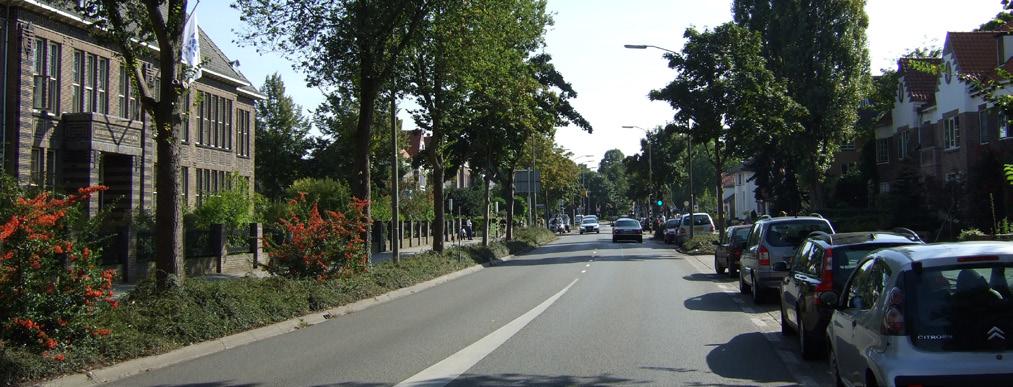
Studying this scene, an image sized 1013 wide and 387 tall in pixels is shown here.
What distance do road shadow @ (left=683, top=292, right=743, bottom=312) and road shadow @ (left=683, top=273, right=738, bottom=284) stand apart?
4118 mm

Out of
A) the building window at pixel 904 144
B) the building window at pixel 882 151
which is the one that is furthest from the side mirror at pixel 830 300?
the building window at pixel 882 151

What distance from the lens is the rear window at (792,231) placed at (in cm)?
1616

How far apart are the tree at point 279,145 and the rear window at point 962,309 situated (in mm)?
64018

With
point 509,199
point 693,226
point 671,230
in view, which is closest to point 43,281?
point 693,226

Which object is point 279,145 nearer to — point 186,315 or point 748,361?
point 186,315

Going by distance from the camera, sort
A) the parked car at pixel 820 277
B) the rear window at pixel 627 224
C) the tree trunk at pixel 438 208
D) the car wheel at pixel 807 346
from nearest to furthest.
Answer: the parked car at pixel 820 277
the car wheel at pixel 807 346
the tree trunk at pixel 438 208
the rear window at pixel 627 224

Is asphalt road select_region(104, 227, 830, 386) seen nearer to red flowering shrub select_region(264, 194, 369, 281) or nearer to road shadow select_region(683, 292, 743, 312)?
road shadow select_region(683, 292, 743, 312)

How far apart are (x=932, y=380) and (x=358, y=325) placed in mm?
9900

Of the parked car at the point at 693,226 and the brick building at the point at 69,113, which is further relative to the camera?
the parked car at the point at 693,226

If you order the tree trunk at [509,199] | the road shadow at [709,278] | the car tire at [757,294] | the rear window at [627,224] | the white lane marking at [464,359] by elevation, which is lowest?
the white lane marking at [464,359]

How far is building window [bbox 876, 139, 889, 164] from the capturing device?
4635cm

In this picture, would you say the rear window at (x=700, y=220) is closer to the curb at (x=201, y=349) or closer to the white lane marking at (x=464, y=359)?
the curb at (x=201, y=349)

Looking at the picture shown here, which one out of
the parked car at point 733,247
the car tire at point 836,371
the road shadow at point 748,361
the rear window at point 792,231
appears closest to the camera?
the car tire at point 836,371

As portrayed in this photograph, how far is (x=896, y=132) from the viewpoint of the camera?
144ft
